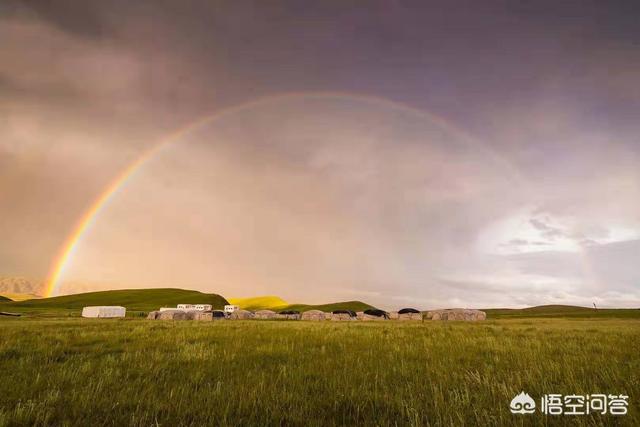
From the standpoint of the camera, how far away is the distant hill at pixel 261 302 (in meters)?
175

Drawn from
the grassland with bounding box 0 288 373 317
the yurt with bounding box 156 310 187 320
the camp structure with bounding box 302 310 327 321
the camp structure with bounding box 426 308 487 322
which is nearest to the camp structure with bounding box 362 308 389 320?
the camp structure with bounding box 302 310 327 321

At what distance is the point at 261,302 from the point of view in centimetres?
18112

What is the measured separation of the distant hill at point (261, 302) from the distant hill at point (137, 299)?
52.4ft

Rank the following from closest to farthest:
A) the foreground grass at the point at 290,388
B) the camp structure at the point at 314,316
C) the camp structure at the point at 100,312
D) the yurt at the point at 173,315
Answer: the foreground grass at the point at 290,388, the yurt at the point at 173,315, the camp structure at the point at 100,312, the camp structure at the point at 314,316

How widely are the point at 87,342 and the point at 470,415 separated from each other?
558 inches

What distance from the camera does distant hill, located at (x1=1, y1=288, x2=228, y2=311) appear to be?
134750 millimetres

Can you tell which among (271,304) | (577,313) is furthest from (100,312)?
(577,313)

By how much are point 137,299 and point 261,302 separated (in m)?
59.7

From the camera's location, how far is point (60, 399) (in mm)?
5191

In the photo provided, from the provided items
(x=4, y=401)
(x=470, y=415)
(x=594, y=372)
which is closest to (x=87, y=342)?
(x=4, y=401)

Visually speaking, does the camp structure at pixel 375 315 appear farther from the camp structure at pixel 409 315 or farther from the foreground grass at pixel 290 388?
the foreground grass at pixel 290 388

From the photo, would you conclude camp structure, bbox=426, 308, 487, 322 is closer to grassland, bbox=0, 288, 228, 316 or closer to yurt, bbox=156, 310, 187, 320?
yurt, bbox=156, 310, 187, 320

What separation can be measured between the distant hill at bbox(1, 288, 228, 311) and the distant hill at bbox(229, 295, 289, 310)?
52.4 feet

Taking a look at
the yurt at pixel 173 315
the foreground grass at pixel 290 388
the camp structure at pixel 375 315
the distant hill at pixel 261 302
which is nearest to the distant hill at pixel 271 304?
the distant hill at pixel 261 302
